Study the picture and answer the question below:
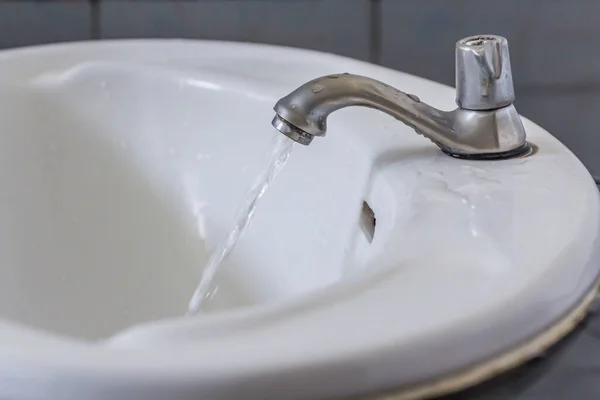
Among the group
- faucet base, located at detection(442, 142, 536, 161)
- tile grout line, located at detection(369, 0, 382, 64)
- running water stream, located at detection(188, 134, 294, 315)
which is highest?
faucet base, located at detection(442, 142, 536, 161)

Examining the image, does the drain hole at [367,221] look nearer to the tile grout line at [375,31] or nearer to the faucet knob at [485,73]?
the faucet knob at [485,73]

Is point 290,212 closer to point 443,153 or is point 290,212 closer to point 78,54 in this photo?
point 443,153

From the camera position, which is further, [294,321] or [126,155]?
[126,155]

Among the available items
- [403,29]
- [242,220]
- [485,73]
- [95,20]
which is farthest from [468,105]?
[95,20]

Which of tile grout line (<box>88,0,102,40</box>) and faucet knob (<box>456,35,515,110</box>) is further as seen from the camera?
tile grout line (<box>88,0,102,40</box>)

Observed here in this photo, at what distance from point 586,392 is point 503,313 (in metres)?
0.05

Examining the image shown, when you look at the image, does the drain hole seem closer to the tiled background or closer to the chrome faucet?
the chrome faucet

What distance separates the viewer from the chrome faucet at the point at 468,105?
0.51 metres

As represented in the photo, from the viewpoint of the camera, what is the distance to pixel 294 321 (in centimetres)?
32

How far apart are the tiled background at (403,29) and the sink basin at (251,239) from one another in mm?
139

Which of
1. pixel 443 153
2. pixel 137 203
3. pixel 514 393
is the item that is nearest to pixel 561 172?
pixel 443 153

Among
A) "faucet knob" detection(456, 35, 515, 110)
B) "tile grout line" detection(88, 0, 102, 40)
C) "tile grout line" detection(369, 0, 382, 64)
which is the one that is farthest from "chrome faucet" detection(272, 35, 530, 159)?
"tile grout line" detection(88, 0, 102, 40)

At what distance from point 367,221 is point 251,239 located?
0.59 ft

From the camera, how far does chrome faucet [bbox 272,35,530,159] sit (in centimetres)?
51
